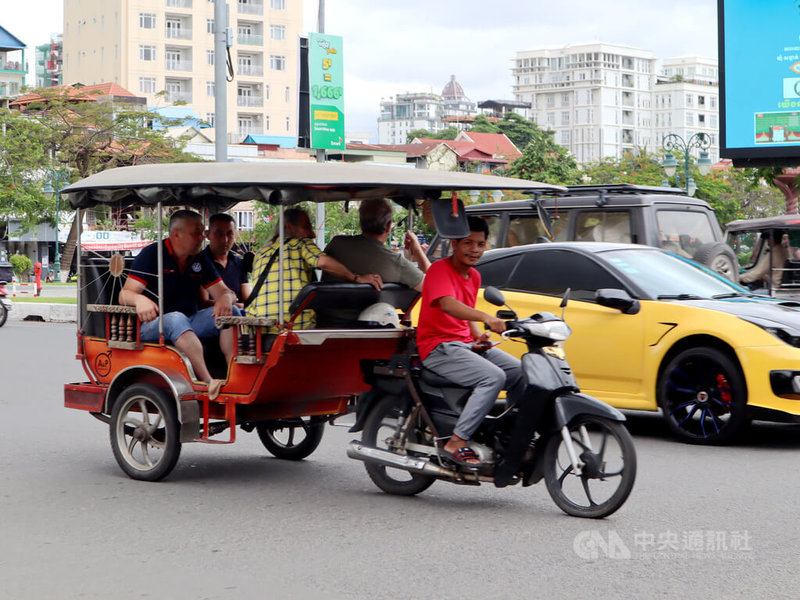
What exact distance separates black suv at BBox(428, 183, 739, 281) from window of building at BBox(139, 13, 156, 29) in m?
91.0

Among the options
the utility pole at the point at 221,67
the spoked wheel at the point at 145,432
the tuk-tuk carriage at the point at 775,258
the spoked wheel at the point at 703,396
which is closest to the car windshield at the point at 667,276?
the spoked wheel at the point at 703,396

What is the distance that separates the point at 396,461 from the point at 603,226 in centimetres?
584

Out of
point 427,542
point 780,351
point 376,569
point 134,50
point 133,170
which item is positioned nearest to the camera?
point 376,569

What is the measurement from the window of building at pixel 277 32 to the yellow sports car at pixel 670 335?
9648cm

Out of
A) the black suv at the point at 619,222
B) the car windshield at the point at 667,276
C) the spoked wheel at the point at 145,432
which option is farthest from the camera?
the black suv at the point at 619,222

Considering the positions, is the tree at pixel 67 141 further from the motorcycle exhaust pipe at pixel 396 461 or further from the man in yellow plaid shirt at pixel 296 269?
the motorcycle exhaust pipe at pixel 396 461

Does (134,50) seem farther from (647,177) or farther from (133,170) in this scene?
(133,170)

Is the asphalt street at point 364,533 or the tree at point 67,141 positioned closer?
the asphalt street at point 364,533

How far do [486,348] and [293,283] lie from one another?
130 cm

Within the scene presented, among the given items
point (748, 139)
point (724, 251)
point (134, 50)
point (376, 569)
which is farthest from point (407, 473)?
point (134, 50)

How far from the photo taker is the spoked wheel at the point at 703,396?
29.2 ft

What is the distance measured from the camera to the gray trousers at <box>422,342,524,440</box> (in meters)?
6.59

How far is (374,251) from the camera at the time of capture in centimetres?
764

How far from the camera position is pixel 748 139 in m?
25.4
